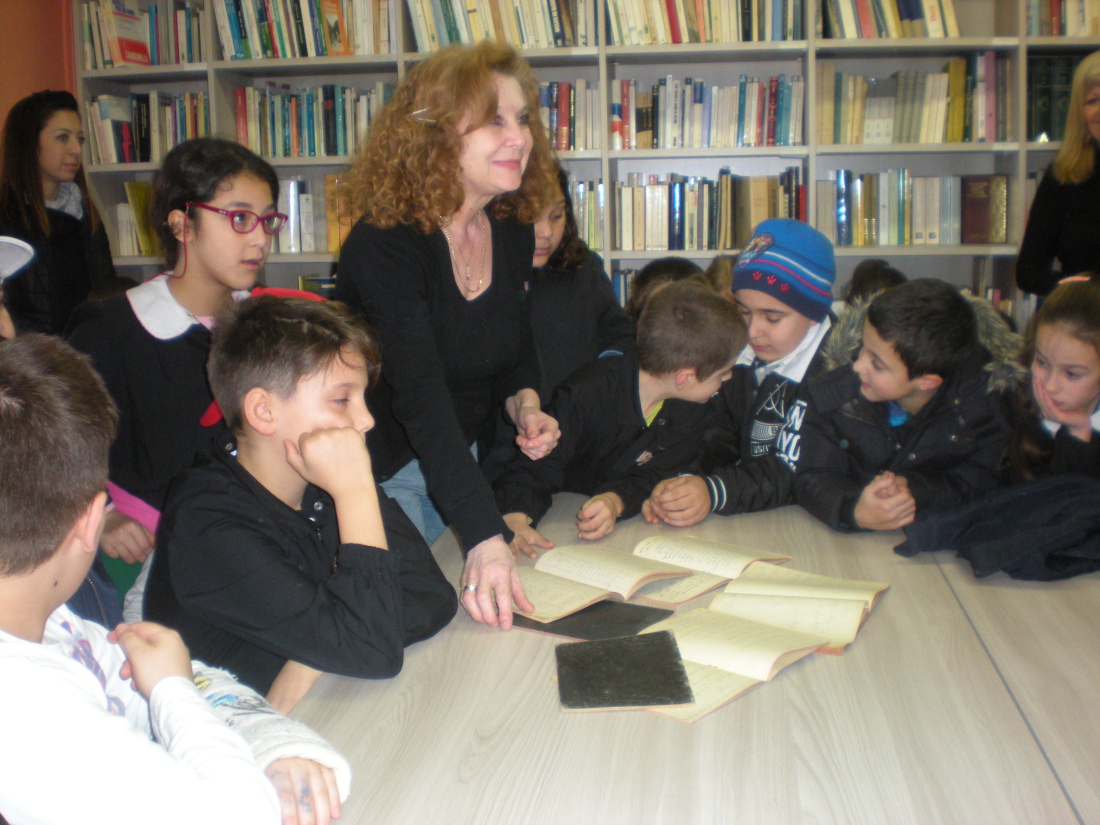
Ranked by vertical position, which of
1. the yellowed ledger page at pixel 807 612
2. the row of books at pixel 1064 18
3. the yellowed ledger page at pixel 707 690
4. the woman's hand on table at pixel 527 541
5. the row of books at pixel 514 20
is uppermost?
the row of books at pixel 514 20

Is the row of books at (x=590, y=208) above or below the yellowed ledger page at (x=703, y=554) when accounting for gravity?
above

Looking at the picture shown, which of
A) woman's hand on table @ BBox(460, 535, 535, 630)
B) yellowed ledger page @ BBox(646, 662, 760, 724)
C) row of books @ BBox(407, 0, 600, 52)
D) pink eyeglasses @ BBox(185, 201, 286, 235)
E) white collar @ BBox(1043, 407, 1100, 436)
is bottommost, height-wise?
yellowed ledger page @ BBox(646, 662, 760, 724)

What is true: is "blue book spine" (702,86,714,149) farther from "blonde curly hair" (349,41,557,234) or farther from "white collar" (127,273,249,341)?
"white collar" (127,273,249,341)

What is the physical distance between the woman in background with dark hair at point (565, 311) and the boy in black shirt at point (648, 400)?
0.84 feet

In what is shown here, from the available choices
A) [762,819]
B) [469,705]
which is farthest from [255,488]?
[762,819]

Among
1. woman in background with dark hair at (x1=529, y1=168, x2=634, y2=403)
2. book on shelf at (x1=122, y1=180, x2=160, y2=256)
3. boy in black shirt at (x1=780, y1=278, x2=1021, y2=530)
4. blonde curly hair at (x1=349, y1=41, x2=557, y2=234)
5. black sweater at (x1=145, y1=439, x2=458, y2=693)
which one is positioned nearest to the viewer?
black sweater at (x1=145, y1=439, x2=458, y2=693)

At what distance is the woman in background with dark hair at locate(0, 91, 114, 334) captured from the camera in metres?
2.86

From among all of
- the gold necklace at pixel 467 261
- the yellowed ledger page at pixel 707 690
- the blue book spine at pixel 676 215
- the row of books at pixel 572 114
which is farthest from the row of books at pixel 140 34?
the yellowed ledger page at pixel 707 690

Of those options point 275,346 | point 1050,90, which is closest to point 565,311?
point 275,346

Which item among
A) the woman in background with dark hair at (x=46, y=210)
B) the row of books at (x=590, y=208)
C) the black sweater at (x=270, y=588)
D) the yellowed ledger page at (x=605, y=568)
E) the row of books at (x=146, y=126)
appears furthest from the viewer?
the row of books at (x=146, y=126)

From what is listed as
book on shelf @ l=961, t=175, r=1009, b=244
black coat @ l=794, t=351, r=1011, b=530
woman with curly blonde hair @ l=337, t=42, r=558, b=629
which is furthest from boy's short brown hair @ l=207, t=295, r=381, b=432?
book on shelf @ l=961, t=175, r=1009, b=244

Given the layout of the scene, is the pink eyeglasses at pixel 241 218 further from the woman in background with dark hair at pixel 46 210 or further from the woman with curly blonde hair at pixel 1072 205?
the woman with curly blonde hair at pixel 1072 205

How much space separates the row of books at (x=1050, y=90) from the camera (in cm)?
328

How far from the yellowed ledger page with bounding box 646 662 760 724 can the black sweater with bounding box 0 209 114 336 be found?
2637mm
